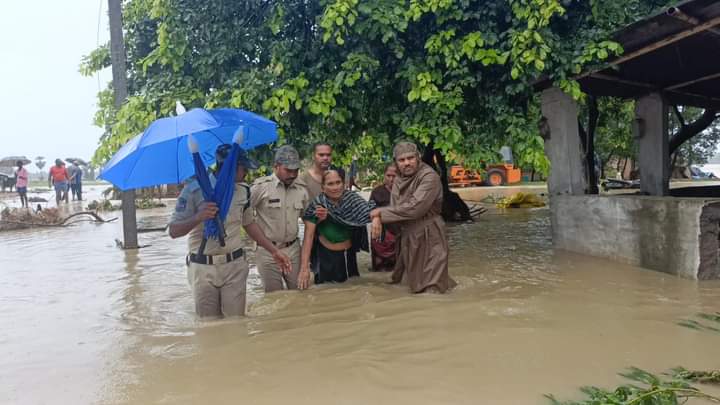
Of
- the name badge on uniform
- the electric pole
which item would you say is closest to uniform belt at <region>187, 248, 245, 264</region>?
the name badge on uniform

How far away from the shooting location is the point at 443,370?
3125 millimetres

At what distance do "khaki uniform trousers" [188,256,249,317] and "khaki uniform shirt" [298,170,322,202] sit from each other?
1.33 meters

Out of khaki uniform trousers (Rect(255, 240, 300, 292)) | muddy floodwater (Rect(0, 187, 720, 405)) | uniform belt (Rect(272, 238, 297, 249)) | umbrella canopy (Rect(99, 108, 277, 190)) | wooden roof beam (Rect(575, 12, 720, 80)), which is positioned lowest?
muddy floodwater (Rect(0, 187, 720, 405))

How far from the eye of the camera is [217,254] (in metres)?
3.92

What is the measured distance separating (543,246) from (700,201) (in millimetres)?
2878

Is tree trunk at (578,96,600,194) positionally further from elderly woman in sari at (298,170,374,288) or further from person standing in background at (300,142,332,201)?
person standing in background at (300,142,332,201)

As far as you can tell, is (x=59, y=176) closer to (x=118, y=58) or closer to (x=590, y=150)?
(x=118, y=58)

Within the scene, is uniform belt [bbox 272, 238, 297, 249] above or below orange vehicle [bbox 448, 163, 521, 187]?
below

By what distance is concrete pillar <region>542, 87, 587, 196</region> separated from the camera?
7293 millimetres

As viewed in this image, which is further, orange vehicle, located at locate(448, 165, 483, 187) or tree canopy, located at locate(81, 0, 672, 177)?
orange vehicle, located at locate(448, 165, 483, 187)

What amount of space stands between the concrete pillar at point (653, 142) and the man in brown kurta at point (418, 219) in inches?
206

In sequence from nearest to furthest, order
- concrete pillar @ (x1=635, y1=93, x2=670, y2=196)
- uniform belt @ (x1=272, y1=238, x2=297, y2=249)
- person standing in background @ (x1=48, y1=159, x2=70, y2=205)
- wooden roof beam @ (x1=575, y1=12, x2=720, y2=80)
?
uniform belt @ (x1=272, y1=238, x2=297, y2=249) → wooden roof beam @ (x1=575, y1=12, x2=720, y2=80) → concrete pillar @ (x1=635, y1=93, x2=670, y2=196) → person standing in background @ (x1=48, y1=159, x2=70, y2=205)

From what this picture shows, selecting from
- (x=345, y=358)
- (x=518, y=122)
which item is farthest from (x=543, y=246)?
(x=345, y=358)

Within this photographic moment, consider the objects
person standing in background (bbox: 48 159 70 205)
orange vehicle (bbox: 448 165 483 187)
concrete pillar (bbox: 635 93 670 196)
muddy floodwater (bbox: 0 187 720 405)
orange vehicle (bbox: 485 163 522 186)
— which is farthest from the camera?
orange vehicle (bbox: 485 163 522 186)
